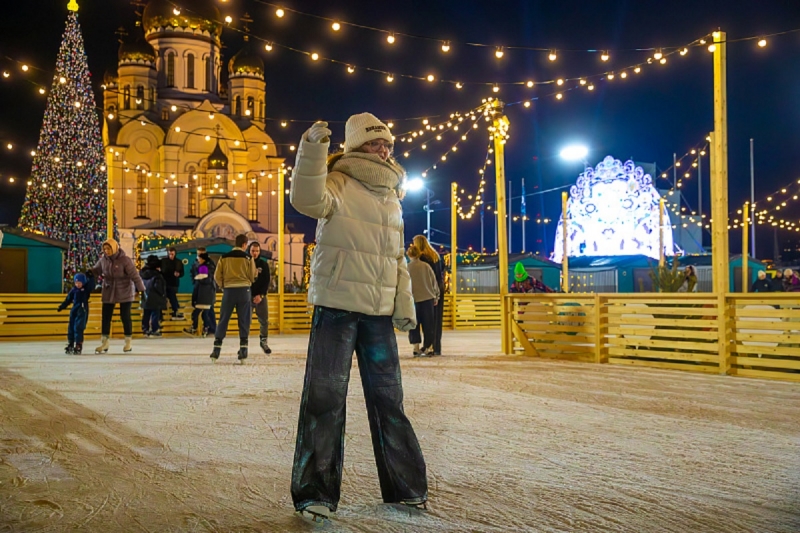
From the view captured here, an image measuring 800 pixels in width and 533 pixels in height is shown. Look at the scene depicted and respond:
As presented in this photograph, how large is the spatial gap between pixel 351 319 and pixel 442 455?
1.48 metres

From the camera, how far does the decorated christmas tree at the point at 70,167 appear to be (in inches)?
1475

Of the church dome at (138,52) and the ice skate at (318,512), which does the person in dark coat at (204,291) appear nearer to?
the ice skate at (318,512)

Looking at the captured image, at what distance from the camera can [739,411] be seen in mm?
7059

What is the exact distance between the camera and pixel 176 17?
166ft

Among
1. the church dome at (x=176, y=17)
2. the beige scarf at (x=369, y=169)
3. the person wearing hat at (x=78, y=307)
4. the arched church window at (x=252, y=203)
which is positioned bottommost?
the person wearing hat at (x=78, y=307)

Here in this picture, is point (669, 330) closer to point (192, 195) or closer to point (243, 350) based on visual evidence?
point (243, 350)

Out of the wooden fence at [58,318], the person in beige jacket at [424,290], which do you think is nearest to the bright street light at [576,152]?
the wooden fence at [58,318]

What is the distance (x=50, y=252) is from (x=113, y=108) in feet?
104

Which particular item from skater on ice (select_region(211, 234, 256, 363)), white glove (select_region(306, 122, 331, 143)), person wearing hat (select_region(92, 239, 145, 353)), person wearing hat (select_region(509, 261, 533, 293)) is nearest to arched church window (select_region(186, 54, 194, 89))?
person wearing hat (select_region(509, 261, 533, 293))

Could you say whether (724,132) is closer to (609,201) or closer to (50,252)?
(50,252)

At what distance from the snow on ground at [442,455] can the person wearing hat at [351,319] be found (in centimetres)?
19

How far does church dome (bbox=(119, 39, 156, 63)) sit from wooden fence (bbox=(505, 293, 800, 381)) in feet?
143

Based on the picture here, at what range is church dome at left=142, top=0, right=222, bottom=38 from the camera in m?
50.9

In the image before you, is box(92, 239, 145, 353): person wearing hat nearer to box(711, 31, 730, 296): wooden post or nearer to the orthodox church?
box(711, 31, 730, 296): wooden post
